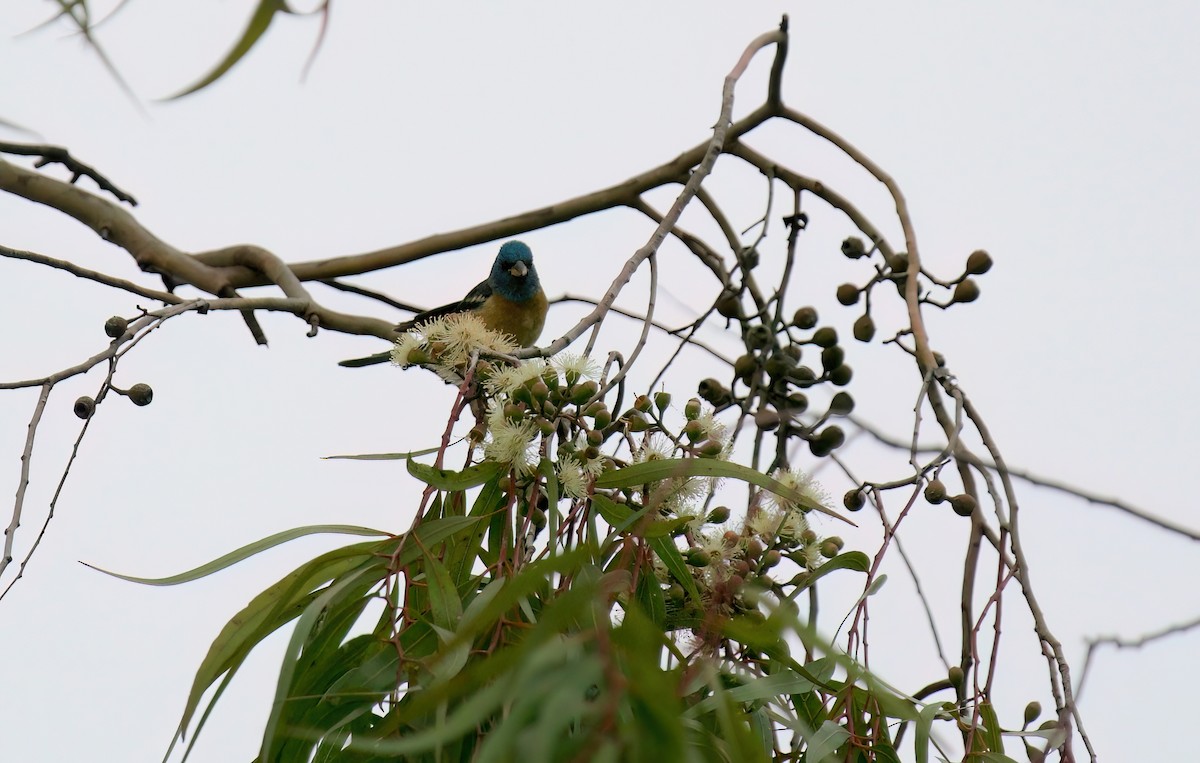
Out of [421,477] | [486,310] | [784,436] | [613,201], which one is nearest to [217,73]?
[421,477]

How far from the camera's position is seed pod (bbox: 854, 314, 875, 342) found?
2604 millimetres

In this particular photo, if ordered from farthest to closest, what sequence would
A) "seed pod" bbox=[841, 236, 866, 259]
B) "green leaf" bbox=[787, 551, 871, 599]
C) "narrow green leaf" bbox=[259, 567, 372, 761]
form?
"seed pod" bbox=[841, 236, 866, 259] < "green leaf" bbox=[787, 551, 871, 599] < "narrow green leaf" bbox=[259, 567, 372, 761]

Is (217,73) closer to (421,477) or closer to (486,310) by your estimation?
(421,477)

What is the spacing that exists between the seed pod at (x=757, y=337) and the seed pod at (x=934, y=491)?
811mm

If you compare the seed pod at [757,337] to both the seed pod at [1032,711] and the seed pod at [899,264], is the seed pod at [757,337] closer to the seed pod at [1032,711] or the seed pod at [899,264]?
the seed pod at [899,264]

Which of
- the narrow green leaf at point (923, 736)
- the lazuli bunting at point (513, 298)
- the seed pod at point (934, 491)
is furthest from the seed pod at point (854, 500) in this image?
the lazuli bunting at point (513, 298)

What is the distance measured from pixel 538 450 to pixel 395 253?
1941mm

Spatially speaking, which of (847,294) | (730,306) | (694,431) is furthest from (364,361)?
(694,431)

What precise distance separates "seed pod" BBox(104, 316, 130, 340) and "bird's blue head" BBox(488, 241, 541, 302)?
2.38 meters

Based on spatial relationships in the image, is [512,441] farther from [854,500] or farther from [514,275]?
[514,275]

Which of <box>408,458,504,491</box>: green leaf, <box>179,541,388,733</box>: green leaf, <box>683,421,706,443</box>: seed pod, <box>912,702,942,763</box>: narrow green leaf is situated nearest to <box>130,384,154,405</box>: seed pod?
<box>179,541,388,733</box>: green leaf

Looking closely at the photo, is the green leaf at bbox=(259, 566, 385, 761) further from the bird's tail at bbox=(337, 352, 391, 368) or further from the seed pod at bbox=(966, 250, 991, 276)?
the bird's tail at bbox=(337, 352, 391, 368)

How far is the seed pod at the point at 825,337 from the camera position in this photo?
110 inches

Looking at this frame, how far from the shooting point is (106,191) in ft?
11.3
